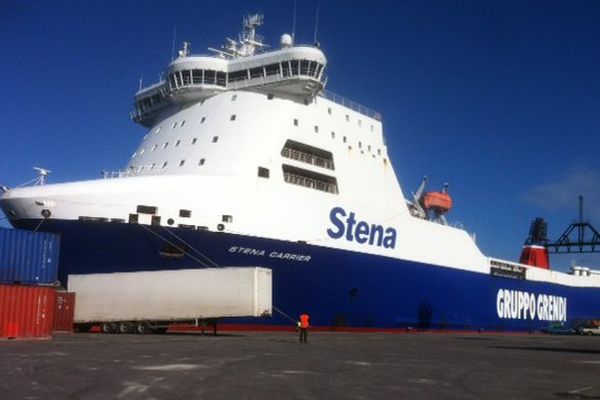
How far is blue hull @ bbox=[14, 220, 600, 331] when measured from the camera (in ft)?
86.6

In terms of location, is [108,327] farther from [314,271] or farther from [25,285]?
[314,271]

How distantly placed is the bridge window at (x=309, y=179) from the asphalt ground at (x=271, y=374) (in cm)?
1288

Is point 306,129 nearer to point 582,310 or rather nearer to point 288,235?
point 288,235

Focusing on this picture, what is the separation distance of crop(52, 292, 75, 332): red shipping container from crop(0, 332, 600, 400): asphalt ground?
6753 mm

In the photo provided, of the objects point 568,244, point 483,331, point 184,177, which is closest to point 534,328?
point 483,331

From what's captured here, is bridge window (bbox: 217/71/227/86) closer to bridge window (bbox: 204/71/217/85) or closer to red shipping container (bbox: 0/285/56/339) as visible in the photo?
bridge window (bbox: 204/71/217/85)

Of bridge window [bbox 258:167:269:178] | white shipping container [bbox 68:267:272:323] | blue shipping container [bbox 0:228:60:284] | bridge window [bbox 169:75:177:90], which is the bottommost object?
white shipping container [bbox 68:267:272:323]

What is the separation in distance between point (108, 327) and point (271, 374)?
17.4 m

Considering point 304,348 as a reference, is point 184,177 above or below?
above

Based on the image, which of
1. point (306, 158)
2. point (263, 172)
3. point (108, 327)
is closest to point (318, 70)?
point (306, 158)

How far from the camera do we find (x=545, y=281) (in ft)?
181

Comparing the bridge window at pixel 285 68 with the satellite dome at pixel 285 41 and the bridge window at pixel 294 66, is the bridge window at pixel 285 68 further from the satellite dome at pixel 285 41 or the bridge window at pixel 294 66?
the satellite dome at pixel 285 41

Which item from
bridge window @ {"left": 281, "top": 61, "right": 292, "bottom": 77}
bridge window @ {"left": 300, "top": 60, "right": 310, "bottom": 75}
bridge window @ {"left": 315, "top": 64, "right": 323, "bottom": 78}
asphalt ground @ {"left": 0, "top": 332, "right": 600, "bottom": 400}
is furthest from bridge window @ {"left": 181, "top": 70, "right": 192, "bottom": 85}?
asphalt ground @ {"left": 0, "top": 332, "right": 600, "bottom": 400}

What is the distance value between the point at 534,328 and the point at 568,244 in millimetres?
15127
